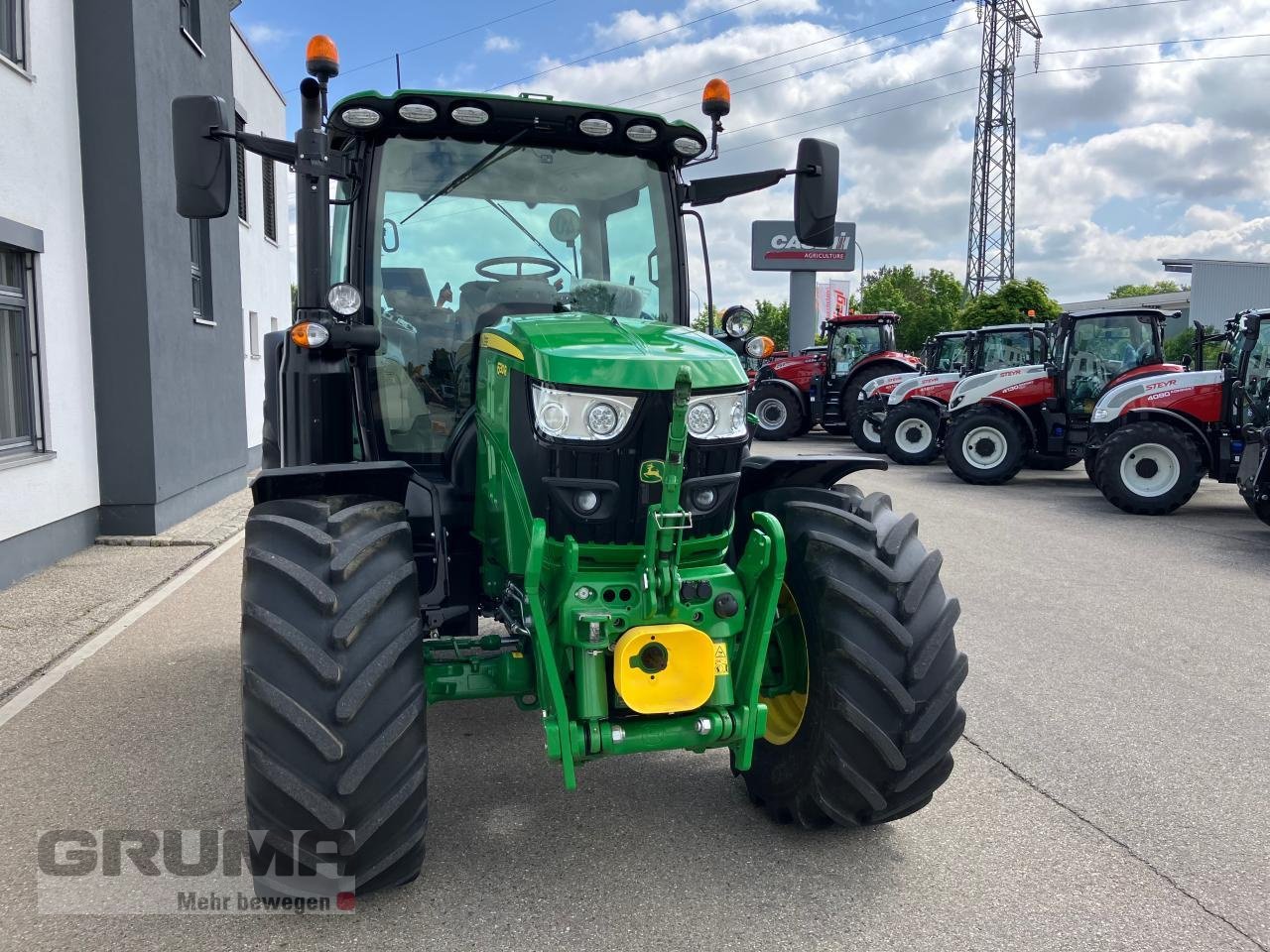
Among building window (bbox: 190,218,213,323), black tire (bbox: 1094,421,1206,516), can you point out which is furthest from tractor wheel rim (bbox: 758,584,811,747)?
building window (bbox: 190,218,213,323)

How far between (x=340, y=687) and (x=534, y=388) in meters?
1.00

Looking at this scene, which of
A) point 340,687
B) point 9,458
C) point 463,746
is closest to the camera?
point 340,687

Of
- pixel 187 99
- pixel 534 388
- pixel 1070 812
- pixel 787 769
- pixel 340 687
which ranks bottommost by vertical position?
pixel 1070 812

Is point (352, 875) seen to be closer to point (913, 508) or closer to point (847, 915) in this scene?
point (847, 915)

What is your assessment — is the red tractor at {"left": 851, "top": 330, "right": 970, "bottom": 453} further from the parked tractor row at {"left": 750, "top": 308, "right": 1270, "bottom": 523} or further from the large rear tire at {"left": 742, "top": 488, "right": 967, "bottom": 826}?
the large rear tire at {"left": 742, "top": 488, "right": 967, "bottom": 826}

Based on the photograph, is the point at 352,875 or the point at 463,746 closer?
the point at 352,875

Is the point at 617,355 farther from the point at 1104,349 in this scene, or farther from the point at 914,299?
the point at 914,299

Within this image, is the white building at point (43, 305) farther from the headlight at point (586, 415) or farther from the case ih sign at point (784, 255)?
the case ih sign at point (784, 255)

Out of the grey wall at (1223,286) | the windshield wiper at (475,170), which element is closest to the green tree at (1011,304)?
the grey wall at (1223,286)

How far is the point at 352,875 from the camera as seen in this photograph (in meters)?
2.76

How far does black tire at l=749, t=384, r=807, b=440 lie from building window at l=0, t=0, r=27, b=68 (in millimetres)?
15627

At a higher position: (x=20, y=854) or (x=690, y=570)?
(x=690, y=570)

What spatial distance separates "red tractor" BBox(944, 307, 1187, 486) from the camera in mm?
13539

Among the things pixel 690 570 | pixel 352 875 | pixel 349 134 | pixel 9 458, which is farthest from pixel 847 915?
pixel 9 458
